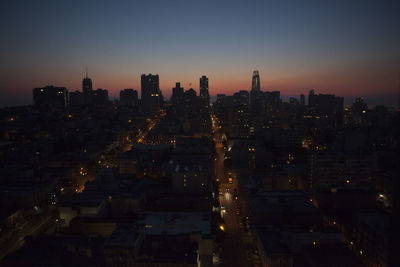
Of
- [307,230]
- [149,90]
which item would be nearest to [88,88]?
[149,90]

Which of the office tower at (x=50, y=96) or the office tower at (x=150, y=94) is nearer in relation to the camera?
the office tower at (x=50, y=96)

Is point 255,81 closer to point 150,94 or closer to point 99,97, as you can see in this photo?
point 150,94

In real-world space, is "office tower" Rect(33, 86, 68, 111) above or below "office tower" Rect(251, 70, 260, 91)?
below

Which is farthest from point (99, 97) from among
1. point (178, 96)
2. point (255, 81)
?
point (255, 81)

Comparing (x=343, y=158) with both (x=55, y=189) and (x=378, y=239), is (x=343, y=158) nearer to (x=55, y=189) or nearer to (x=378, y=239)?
(x=378, y=239)

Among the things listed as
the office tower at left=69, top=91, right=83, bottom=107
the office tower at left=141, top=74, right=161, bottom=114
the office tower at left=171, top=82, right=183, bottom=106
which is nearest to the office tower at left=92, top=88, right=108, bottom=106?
the office tower at left=69, top=91, right=83, bottom=107

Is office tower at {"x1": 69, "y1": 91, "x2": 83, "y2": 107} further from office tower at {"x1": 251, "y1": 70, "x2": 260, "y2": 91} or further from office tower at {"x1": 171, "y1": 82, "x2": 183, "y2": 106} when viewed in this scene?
office tower at {"x1": 251, "y1": 70, "x2": 260, "y2": 91}

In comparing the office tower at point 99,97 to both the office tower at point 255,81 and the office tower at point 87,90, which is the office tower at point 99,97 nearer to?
the office tower at point 87,90

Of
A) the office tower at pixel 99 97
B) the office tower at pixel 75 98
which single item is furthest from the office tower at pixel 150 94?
the office tower at pixel 75 98
